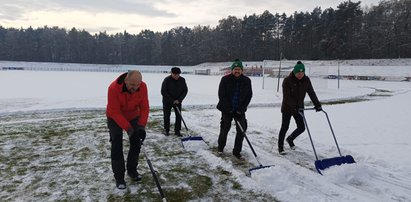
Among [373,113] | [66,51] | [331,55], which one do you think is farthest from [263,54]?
[373,113]

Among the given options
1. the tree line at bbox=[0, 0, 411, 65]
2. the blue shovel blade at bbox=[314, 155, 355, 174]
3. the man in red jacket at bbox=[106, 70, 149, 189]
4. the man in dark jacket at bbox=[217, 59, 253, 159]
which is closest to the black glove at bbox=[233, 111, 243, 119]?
the man in dark jacket at bbox=[217, 59, 253, 159]

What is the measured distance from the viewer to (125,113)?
5.07m

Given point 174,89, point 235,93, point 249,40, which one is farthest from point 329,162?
point 249,40

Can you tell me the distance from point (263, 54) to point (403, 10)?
31729 millimetres

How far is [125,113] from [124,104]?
7.0 inches

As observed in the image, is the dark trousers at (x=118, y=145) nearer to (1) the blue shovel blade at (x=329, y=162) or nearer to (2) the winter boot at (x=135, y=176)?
(2) the winter boot at (x=135, y=176)

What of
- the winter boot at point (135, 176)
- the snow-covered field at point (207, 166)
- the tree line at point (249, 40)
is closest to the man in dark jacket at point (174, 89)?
the snow-covered field at point (207, 166)

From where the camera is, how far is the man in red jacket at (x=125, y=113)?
189 inches

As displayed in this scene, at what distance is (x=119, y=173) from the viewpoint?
512cm

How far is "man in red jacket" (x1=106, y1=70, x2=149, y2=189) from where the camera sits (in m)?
4.80

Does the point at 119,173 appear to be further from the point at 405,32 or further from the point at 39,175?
the point at 405,32

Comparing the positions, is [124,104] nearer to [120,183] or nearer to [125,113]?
[125,113]

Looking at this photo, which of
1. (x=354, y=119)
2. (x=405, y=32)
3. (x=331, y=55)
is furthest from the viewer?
(x=331, y=55)

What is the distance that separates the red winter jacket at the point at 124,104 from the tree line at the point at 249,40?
2670 inches
